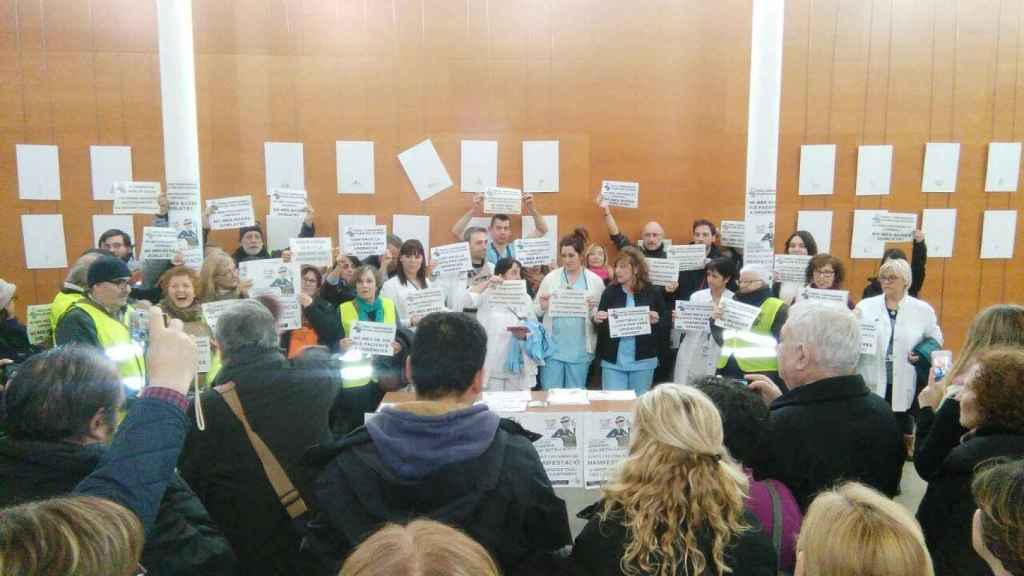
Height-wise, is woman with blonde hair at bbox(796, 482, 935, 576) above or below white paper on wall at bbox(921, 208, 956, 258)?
below

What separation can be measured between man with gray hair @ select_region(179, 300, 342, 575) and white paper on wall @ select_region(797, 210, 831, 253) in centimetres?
722

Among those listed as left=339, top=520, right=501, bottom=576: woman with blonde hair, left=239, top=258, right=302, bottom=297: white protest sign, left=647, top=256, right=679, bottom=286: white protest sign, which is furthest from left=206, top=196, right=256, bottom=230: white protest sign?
left=339, top=520, right=501, bottom=576: woman with blonde hair

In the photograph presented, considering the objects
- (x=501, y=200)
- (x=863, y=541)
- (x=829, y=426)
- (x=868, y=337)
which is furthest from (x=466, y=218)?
(x=863, y=541)

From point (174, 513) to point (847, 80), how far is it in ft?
28.1

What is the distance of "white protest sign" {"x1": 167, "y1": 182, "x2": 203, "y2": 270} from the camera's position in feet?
22.5

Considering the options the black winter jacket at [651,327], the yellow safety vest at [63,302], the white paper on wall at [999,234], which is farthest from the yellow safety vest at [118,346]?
the white paper on wall at [999,234]

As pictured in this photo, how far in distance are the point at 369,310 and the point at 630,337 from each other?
224 centimetres

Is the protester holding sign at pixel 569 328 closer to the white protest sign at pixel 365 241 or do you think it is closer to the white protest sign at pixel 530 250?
the white protest sign at pixel 530 250

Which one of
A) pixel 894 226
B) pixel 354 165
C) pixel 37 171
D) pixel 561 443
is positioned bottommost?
pixel 561 443

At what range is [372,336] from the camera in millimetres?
4797

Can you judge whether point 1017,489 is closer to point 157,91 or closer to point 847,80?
point 847,80

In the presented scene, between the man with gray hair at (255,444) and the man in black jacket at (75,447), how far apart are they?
Result: 51 centimetres

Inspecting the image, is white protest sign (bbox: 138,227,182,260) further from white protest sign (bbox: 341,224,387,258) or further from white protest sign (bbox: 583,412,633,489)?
white protest sign (bbox: 583,412,633,489)

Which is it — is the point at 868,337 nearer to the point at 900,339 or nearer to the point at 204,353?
the point at 900,339
